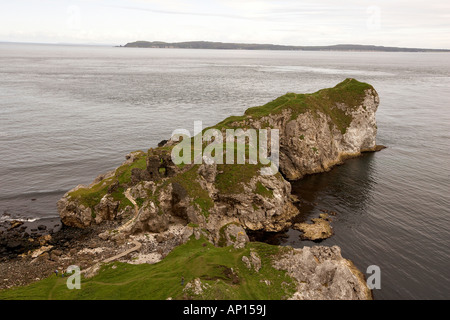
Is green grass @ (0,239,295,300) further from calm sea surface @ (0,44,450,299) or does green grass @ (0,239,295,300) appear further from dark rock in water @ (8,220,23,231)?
dark rock in water @ (8,220,23,231)

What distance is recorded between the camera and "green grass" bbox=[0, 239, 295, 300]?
30.0m

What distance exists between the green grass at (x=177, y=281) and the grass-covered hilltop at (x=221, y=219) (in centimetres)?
12

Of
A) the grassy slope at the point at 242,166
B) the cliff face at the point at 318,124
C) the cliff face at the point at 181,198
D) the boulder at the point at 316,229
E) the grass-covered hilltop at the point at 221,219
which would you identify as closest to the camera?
the grass-covered hilltop at the point at 221,219

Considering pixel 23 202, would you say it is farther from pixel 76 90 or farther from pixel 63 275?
pixel 76 90

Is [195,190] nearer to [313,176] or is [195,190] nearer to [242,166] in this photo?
[242,166]

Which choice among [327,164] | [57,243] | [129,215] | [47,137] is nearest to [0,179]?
[47,137]

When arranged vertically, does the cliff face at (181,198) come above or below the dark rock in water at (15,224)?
above

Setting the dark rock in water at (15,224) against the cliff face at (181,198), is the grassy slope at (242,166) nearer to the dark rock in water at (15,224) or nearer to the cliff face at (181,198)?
the cliff face at (181,198)

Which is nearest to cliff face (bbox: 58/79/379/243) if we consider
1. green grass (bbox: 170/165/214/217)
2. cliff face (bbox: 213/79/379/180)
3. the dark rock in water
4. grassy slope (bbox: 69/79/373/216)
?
green grass (bbox: 170/165/214/217)

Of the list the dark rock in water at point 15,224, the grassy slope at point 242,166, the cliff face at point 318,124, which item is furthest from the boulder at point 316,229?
the dark rock in water at point 15,224

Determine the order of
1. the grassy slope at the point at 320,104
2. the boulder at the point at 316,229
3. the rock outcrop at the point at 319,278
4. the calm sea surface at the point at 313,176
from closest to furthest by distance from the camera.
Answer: the rock outcrop at the point at 319,278 → the calm sea surface at the point at 313,176 → the boulder at the point at 316,229 → the grassy slope at the point at 320,104

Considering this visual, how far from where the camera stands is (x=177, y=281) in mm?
30859

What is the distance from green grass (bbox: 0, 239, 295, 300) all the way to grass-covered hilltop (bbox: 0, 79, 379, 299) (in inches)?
4.6

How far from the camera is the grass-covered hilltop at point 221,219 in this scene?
104 feet
